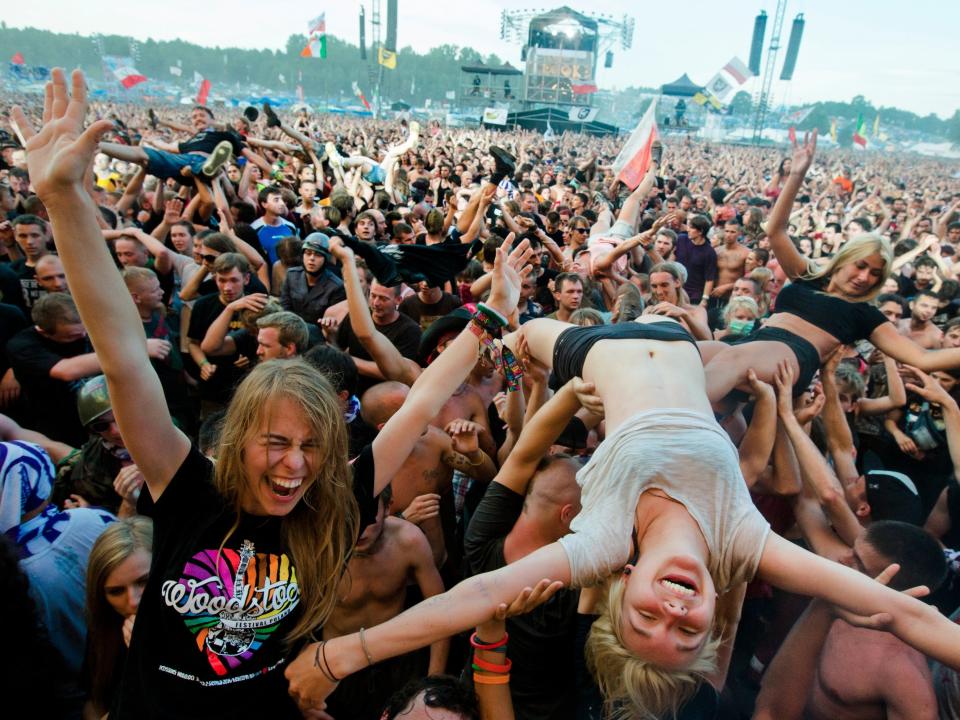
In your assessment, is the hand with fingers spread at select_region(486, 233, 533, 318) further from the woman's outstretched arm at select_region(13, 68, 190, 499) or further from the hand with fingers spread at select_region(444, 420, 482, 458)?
the woman's outstretched arm at select_region(13, 68, 190, 499)

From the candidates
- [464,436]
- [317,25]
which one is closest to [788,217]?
[464,436]

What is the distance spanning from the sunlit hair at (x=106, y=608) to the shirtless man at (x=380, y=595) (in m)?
0.82

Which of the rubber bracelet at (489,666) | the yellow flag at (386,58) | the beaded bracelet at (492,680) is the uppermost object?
the yellow flag at (386,58)

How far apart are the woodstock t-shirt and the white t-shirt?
1.06m

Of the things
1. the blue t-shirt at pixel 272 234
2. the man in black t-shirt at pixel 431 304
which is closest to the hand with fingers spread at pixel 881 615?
the man in black t-shirt at pixel 431 304

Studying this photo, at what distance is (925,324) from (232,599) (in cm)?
662

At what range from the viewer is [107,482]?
274 centimetres

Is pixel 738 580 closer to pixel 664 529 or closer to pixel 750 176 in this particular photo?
pixel 664 529

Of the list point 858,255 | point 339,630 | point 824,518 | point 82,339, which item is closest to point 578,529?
point 339,630

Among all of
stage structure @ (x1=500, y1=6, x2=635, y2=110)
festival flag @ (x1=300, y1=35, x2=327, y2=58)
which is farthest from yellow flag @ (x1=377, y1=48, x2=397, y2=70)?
stage structure @ (x1=500, y1=6, x2=635, y2=110)

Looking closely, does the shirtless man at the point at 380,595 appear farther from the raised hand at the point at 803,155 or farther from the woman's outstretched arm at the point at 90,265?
the raised hand at the point at 803,155

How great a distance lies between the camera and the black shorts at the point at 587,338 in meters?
2.84

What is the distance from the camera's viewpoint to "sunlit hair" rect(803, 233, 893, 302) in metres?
3.33

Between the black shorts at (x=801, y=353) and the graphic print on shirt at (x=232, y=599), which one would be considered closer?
the graphic print on shirt at (x=232, y=599)
